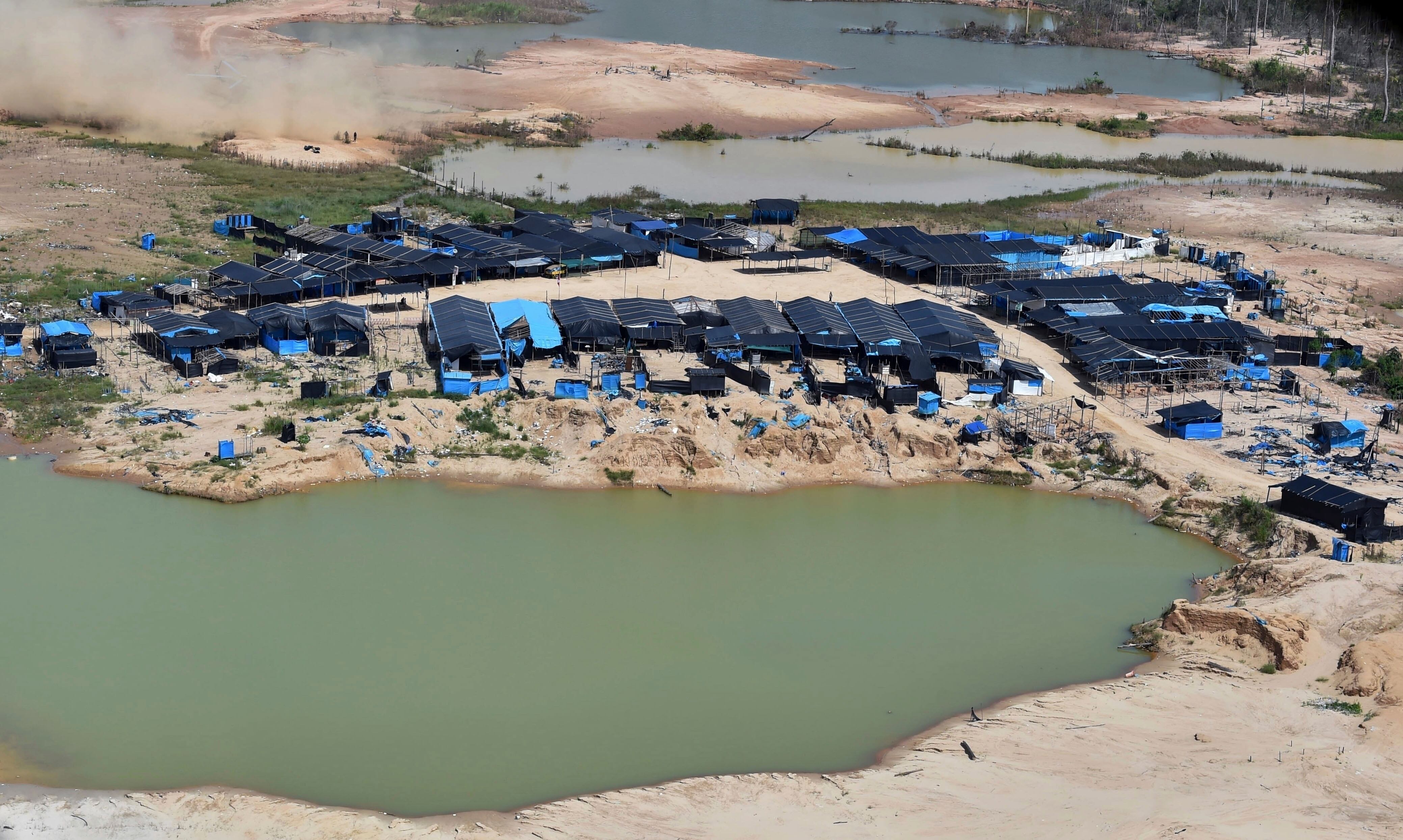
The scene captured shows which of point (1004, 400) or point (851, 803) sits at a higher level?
point (1004, 400)

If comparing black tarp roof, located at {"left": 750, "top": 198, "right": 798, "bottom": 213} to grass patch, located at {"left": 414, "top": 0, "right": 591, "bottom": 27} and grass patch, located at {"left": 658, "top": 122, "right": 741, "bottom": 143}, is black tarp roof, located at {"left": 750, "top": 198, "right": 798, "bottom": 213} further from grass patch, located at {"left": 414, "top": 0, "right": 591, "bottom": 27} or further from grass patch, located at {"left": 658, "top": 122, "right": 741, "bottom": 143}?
grass patch, located at {"left": 414, "top": 0, "right": 591, "bottom": 27}

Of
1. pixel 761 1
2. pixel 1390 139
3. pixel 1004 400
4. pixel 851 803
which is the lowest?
pixel 851 803

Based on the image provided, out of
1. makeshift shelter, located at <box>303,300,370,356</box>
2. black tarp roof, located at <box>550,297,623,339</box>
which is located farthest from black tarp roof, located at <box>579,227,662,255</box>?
makeshift shelter, located at <box>303,300,370,356</box>

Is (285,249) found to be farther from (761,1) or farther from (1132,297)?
(761,1)

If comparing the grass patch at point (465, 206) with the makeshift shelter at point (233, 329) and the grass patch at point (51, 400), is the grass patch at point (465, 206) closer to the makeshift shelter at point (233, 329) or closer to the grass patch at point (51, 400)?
the makeshift shelter at point (233, 329)

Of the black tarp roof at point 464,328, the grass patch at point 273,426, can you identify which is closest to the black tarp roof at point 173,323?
the grass patch at point 273,426

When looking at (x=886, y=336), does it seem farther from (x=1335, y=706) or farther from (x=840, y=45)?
(x=840, y=45)

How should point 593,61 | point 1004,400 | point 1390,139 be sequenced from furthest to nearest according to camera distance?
point 593,61
point 1390,139
point 1004,400

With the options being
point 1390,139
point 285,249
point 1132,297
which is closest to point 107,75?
point 285,249
